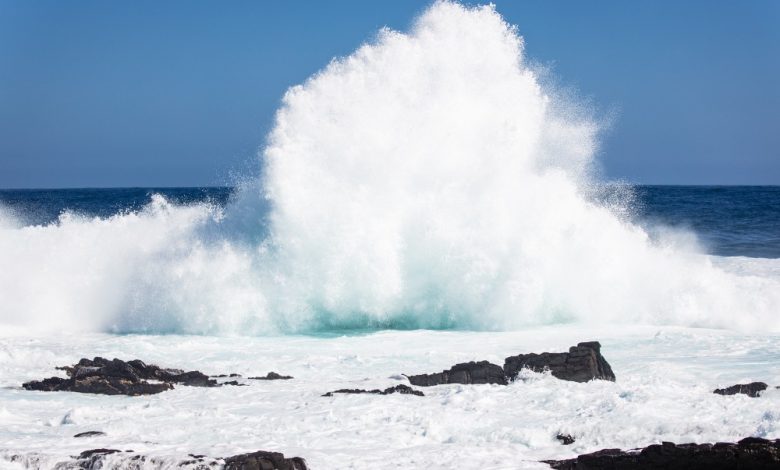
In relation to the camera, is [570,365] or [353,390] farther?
[570,365]

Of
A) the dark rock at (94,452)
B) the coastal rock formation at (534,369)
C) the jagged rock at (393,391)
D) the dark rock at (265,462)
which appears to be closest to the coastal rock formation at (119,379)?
the jagged rock at (393,391)

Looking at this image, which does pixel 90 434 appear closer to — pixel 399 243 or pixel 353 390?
pixel 353 390

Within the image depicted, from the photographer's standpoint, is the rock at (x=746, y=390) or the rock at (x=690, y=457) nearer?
the rock at (x=690, y=457)

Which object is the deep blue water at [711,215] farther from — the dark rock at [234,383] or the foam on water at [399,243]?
the dark rock at [234,383]

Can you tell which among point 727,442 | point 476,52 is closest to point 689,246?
point 476,52

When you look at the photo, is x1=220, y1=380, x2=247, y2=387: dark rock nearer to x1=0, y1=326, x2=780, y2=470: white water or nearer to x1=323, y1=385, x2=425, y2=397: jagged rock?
x1=0, y1=326, x2=780, y2=470: white water

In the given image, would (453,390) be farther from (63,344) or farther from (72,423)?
(63,344)

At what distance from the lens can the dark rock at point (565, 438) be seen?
377 inches

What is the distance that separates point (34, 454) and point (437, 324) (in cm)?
1037

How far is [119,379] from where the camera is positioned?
12.1 meters

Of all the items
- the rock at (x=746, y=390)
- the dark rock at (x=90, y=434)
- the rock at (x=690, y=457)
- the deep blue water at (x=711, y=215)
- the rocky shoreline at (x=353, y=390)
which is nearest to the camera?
the rock at (x=690, y=457)

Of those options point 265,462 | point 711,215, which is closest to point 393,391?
point 265,462

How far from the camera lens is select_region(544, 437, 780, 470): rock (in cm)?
828

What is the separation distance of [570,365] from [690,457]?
12.3ft
